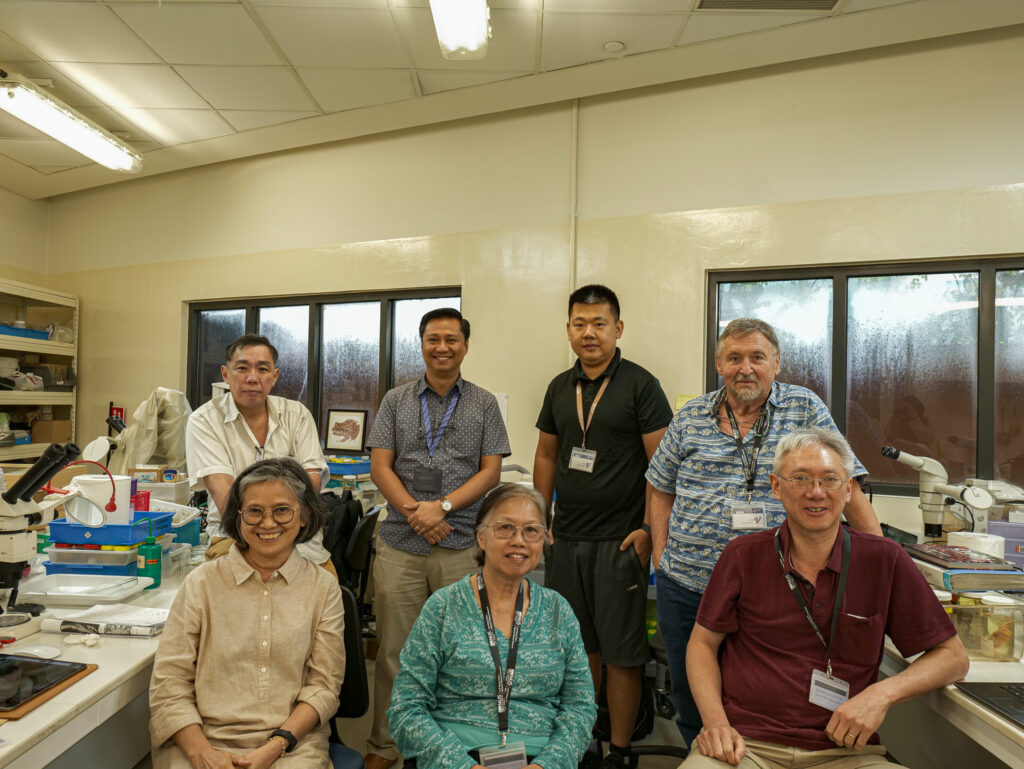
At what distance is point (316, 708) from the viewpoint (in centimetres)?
151

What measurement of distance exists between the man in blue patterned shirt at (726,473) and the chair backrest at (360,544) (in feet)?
5.35

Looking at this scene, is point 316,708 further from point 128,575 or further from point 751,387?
point 751,387

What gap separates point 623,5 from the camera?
271cm

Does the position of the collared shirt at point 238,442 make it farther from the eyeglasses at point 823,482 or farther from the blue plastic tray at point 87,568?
the eyeglasses at point 823,482

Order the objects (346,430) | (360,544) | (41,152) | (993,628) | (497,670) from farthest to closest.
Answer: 1. (346,430)
2. (41,152)
3. (360,544)
4. (993,628)
5. (497,670)

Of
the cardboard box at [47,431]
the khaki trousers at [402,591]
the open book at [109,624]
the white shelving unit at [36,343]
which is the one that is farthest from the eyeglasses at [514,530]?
the cardboard box at [47,431]

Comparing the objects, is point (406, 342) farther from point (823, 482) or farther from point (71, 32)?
point (823, 482)

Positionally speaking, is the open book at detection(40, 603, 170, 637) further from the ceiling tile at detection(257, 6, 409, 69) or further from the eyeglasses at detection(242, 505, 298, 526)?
the ceiling tile at detection(257, 6, 409, 69)

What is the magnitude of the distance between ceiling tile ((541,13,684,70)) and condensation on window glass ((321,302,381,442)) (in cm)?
211

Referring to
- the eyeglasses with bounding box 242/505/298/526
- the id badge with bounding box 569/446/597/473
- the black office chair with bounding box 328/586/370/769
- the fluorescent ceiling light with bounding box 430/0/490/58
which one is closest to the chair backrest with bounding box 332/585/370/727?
the black office chair with bounding box 328/586/370/769

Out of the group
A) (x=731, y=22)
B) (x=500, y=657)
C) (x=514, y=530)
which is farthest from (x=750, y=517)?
(x=731, y=22)

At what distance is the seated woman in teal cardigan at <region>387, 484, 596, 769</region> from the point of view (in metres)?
1.47

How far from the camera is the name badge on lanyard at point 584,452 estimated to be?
2.37 metres

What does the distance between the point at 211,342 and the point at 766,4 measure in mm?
4505
